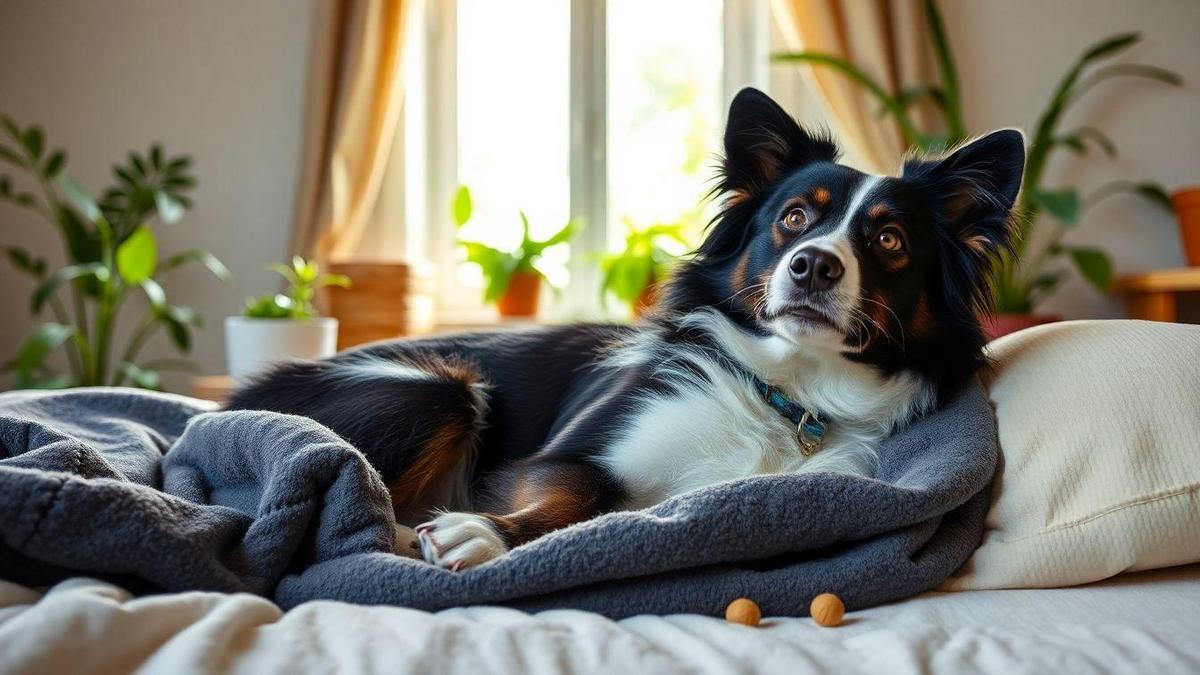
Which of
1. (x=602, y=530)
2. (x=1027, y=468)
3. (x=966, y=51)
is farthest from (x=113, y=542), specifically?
(x=966, y=51)

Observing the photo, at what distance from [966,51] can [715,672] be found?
451 centimetres

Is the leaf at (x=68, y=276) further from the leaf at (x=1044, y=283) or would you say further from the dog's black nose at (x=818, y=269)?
the leaf at (x=1044, y=283)

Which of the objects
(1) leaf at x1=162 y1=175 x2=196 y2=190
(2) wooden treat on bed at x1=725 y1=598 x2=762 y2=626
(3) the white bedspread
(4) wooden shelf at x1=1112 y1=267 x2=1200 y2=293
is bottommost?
(2) wooden treat on bed at x1=725 y1=598 x2=762 y2=626

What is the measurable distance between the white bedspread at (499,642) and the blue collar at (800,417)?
0.62m

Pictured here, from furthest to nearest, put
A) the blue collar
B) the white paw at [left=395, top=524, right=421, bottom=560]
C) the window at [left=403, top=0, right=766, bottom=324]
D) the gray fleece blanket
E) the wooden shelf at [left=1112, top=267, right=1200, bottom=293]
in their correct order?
1. the window at [left=403, top=0, right=766, bottom=324]
2. the wooden shelf at [left=1112, top=267, right=1200, bottom=293]
3. the blue collar
4. the white paw at [left=395, top=524, right=421, bottom=560]
5. the gray fleece blanket

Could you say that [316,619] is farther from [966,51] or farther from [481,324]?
[966,51]

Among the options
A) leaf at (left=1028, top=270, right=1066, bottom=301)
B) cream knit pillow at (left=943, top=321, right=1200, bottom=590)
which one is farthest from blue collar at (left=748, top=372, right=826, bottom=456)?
leaf at (left=1028, top=270, right=1066, bottom=301)

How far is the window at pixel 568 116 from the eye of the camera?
4750mm

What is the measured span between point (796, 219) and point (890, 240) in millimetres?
178

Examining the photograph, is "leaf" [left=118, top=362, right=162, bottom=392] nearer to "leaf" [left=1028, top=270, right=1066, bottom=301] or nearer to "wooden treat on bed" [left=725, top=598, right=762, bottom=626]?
"wooden treat on bed" [left=725, top=598, right=762, bottom=626]

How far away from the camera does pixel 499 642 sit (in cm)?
91

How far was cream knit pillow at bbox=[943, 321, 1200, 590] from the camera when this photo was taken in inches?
48.1

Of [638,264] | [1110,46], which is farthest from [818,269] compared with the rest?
[1110,46]

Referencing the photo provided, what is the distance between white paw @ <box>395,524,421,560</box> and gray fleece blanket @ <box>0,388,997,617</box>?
0.13 m
